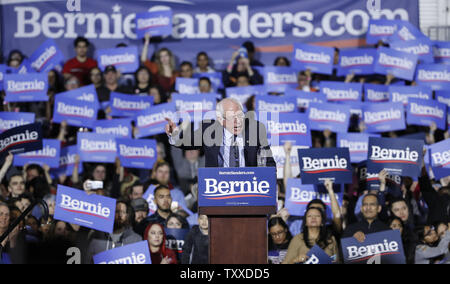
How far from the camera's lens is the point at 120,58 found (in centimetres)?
1002

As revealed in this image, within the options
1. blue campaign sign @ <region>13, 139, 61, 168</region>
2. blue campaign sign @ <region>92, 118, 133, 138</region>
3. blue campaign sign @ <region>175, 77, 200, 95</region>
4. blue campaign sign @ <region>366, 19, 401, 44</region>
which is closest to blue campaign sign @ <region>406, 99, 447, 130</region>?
blue campaign sign @ <region>366, 19, 401, 44</region>

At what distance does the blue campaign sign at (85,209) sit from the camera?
690 centimetres

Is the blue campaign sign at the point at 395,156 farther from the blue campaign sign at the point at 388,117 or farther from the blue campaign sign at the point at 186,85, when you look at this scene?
the blue campaign sign at the point at 186,85

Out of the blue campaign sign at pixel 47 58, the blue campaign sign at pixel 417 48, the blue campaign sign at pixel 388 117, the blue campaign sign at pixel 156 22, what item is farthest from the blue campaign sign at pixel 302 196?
the blue campaign sign at pixel 47 58

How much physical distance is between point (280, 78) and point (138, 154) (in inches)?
97.5

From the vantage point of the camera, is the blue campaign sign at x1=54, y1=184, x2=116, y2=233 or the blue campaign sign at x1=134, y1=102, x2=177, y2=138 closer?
the blue campaign sign at x1=54, y1=184, x2=116, y2=233

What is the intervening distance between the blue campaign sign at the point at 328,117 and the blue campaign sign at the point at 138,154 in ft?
6.52

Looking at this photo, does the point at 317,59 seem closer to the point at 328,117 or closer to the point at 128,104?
the point at 328,117

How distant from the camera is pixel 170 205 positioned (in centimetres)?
734

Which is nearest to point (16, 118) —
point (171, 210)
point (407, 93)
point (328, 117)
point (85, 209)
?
point (85, 209)

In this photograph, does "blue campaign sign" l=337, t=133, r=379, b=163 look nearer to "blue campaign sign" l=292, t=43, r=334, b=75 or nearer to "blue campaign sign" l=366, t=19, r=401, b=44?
"blue campaign sign" l=292, t=43, r=334, b=75

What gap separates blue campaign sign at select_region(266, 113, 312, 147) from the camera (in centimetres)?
833

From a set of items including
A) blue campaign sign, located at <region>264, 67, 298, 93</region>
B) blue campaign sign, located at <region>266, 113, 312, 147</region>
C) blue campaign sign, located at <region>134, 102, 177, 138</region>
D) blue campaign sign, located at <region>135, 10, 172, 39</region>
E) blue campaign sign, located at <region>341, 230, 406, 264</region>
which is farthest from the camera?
blue campaign sign, located at <region>135, 10, 172, 39</region>

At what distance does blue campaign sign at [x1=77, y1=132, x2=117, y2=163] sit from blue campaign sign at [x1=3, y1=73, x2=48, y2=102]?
1059 mm
